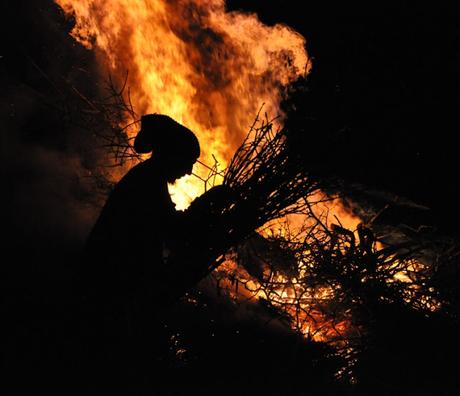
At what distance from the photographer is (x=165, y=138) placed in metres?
2.37

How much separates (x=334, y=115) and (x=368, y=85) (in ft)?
9.87

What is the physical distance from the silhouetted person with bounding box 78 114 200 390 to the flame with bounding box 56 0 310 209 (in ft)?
9.25

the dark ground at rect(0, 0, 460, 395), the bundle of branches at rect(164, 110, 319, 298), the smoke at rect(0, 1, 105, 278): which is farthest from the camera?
the smoke at rect(0, 1, 105, 278)

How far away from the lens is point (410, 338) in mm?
3574

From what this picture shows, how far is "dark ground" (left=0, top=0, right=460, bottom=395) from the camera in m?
2.42

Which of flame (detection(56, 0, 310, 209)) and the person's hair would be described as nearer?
the person's hair

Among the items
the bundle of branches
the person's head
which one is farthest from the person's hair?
the bundle of branches

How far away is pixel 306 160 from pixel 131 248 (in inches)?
52.0

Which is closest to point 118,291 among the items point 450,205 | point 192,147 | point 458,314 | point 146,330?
point 146,330

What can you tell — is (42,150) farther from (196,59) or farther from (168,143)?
(168,143)

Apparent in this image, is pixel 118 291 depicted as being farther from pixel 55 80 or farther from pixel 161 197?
pixel 55 80

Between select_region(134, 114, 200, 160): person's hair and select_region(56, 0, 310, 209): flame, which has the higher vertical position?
select_region(56, 0, 310, 209): flame

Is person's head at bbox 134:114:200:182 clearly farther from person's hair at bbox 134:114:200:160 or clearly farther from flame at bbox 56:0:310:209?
flame at bbox 56:0:310:209

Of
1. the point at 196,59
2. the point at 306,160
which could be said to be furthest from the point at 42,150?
the point at 306,160
